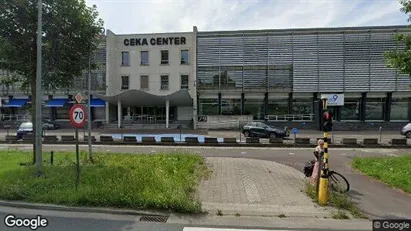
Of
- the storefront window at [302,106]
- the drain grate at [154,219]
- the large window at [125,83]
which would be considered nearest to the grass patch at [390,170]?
the drain grate at [154,219]

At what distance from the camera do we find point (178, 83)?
38.9 meters

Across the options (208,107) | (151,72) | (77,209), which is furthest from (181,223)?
(151,72)

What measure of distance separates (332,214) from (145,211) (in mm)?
3940

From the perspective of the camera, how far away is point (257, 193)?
7.77 m

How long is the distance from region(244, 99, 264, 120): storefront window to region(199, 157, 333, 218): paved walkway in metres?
26.4

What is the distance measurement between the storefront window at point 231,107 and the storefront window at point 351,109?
514 inches

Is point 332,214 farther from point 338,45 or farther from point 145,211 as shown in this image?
point 338,45

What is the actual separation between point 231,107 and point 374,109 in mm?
17799

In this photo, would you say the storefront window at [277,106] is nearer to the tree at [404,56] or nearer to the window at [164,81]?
the window at [164,81]

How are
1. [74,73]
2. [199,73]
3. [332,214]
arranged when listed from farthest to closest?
[199,73] → [74,73] → [332,214]

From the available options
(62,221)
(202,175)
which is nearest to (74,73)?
(202,175)

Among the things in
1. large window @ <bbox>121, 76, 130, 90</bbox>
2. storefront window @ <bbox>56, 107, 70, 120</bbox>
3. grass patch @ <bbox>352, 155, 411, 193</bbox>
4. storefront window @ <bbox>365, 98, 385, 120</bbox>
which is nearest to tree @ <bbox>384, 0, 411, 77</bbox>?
grass patch @ <bbox>352, 155, 411, 193</bbox>

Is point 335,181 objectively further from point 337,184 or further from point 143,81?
point 143,81

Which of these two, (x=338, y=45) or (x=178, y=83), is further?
(x=178, y=83)
